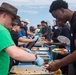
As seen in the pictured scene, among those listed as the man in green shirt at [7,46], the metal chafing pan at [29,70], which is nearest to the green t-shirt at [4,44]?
the man in green shirt at [7,46]

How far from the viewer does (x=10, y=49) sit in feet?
5.39

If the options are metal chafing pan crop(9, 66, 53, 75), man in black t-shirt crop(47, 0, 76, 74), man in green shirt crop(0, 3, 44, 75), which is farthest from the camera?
metal chafing pan crop(9, 66, 53, 75)

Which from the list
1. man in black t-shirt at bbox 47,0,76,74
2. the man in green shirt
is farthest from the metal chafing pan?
the man in green shirt

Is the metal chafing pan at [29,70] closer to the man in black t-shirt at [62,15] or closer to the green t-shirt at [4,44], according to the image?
the man in black t-shirt at [62,15]

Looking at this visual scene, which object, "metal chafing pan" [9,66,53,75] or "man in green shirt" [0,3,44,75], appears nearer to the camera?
"man in green shirt" [0,3,44,75]

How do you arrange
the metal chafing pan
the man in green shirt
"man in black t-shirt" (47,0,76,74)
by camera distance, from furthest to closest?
the metal chafing pan → "man in black t-shirt" (47,0,76,74) → the man in green shirt

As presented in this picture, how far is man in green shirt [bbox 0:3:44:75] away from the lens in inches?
65.1

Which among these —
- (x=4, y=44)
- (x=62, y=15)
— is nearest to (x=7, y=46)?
(x=4, y=44)

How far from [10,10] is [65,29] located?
277 centimetres

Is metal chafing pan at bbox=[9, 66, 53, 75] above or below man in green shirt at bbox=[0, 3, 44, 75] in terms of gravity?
below

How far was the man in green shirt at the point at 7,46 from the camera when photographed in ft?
5.42

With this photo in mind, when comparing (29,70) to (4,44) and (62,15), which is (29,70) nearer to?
(62,15)

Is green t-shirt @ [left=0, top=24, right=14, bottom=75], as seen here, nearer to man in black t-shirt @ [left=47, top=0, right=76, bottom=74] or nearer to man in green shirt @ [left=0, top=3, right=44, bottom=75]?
man in green shirt @ [left=0, top=3, right=44, bottom=75]

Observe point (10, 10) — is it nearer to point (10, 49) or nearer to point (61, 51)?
point (10, 49)
